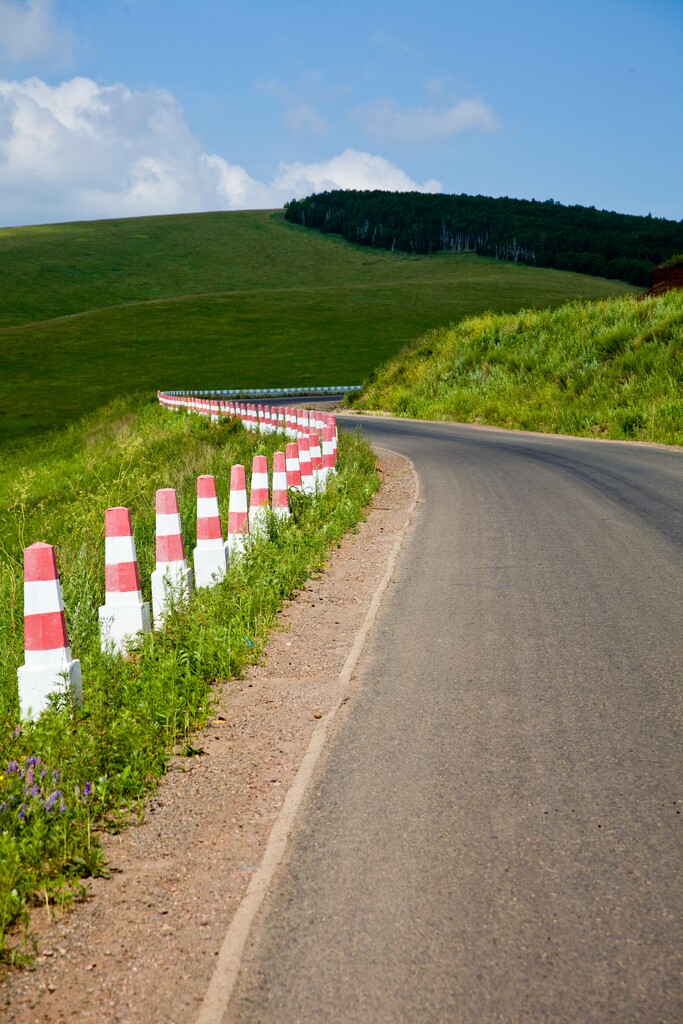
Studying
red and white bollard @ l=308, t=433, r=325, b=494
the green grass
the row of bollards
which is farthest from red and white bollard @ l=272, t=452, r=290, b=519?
the green grass

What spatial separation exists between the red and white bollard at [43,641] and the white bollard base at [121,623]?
1.19 meters

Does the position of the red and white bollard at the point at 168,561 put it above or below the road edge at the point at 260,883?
above

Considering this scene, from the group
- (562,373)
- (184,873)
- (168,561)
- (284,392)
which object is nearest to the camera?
(184,873)

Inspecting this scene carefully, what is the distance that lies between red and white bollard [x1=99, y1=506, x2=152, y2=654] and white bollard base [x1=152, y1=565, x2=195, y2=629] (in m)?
0.65

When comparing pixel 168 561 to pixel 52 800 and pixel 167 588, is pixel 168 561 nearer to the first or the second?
pixel 167 588

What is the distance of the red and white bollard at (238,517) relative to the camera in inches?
402

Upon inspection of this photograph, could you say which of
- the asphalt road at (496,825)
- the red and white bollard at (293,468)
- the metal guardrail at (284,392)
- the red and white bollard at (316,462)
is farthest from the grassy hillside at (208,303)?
the asphalt road at (496,825)

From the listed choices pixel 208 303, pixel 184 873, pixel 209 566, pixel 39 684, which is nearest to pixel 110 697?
pixel 39 684

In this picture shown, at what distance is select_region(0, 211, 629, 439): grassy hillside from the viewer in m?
67.6

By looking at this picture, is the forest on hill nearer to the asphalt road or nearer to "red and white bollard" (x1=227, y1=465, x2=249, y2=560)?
"red and white bollard" (x1=227, y1=465, x2=249, y2=560)

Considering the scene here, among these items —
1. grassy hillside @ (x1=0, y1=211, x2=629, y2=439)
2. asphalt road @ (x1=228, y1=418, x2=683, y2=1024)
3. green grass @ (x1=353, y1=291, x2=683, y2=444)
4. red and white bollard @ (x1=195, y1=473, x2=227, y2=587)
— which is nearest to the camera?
asphalt road @ (x1=228, y1=418, x2=683, y2=1024)

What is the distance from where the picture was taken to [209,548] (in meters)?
9.05

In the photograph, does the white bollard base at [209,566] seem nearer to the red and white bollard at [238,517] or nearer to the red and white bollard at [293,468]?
the red and white bollard at [238,517]

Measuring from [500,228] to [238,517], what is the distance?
15470 centimetres
